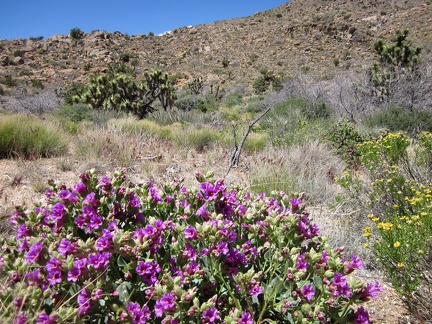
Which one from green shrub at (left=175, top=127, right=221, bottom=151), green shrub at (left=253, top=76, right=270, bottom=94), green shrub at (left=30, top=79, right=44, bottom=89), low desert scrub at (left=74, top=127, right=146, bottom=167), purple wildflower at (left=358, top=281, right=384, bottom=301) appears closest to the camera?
purple wildflower at (left=358, top=281, right=384, bottom=301)

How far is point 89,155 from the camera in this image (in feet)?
18.6

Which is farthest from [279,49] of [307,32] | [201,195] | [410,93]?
[201,195]

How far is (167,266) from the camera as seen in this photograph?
1714mm

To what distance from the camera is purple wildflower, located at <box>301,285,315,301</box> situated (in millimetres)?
1451

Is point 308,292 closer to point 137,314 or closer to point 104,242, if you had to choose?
point 137,314

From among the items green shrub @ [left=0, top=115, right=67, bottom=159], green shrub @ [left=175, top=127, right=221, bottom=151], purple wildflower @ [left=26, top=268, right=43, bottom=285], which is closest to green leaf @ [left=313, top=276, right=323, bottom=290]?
purple wildflower @ [left=26, top=268, right=43, bottom=285]

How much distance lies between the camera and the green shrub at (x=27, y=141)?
18.6 feet

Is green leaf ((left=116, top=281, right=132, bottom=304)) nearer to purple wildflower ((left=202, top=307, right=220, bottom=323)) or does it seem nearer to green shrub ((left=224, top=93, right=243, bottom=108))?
purple wildflower ((left=202, top=307, right=220, bottom=323))

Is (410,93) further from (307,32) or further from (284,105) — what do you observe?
(307,32)

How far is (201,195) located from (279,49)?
4027 cm

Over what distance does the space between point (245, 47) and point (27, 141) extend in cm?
3939

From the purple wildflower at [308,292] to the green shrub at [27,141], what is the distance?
5.33 m

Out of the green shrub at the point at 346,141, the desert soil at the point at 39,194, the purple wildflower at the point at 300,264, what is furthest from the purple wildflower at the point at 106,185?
the green shrub at the point at 346,141

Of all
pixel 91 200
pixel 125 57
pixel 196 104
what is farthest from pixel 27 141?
pixel 125 57
